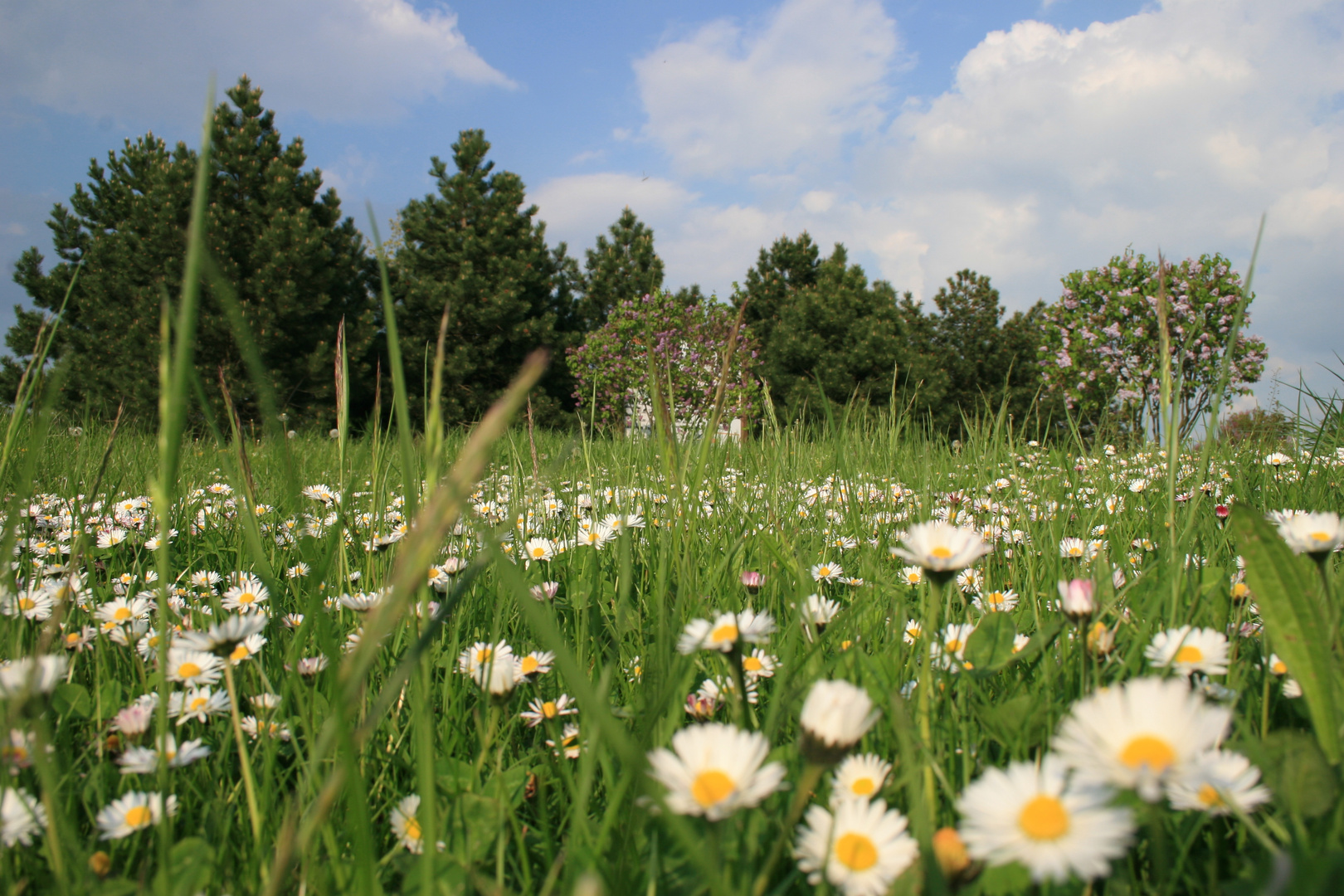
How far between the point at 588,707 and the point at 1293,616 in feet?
2.27

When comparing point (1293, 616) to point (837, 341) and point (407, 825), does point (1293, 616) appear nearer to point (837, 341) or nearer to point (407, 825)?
point (407, 825)

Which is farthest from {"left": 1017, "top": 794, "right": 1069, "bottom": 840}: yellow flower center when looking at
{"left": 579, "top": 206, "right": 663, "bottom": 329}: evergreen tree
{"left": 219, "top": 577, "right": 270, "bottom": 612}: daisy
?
{"left": 579, "top": 206, "right": 663, "bottom": 329}: evergreen tree

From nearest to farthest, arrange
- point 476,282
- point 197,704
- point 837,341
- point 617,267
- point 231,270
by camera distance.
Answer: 1. point 197,704
2. point 231,270
3. point 476,282
4. point 837,341
5. point 617,267

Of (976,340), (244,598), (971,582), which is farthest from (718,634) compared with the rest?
(976,340)

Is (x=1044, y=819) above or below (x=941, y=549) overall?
below

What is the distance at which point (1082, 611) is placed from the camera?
0.69 metres

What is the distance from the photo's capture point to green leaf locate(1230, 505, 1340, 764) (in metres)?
0.58

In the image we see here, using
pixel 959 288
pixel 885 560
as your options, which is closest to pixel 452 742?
pixel 885 560

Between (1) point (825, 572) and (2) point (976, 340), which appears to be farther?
(2) point (976, 340)

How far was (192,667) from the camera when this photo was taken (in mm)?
862

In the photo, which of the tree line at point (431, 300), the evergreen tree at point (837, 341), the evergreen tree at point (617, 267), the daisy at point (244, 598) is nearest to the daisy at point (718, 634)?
the daisy at point (244, 598)

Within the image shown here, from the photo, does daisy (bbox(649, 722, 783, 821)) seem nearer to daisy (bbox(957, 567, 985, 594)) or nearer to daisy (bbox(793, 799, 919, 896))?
daisy (bbox(793, 799, 919, 896))

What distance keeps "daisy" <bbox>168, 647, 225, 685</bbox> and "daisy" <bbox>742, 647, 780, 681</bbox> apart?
0.69 metres

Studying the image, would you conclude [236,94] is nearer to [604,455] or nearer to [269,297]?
[269,297]
